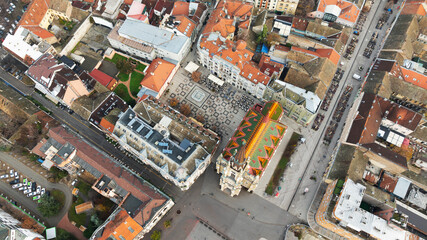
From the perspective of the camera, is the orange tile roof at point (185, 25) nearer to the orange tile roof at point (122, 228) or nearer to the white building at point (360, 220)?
the orange tile roof at point (122, 228)

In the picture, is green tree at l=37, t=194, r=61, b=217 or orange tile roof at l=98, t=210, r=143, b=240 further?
green tree at l=37, t=194, r=61, b=217

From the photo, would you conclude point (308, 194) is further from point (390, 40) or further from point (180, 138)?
point (390, 40)

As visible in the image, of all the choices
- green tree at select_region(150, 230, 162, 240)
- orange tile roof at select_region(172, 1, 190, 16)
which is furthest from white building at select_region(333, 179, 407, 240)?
orange tile roof at select_region(172, 1, 190, 16)

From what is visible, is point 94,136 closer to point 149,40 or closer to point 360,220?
point 149,40

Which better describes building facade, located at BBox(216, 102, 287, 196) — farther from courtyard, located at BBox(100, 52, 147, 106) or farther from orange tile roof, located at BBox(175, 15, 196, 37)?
courtyard, located at BBox(100, 52, 147, 106)

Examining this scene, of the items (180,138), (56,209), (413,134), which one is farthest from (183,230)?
(413,134)

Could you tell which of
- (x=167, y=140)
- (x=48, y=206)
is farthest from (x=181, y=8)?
(x=48, y=206)
